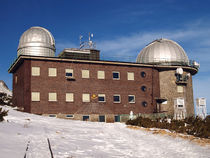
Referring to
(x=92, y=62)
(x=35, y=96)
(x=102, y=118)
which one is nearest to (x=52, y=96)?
(x=35, y=96)

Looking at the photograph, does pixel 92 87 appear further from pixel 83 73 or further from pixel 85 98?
pixel 83 73

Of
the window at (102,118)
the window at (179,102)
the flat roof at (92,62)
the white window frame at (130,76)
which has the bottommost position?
the window at (102,118)

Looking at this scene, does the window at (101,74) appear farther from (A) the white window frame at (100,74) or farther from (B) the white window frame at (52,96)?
(B) the white window frame at (52,96)

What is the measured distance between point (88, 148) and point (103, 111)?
87.0ft

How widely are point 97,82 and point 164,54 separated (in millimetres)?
12548

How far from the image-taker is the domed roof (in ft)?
139

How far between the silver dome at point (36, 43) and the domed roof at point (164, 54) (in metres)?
15.2

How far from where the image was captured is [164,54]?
42.6 meters

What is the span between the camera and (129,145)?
39.7ft

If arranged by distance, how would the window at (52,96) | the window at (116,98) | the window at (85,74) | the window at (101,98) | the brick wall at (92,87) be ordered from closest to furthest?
the brick wall at (92,87)
the window at (52,96)
the window at (85,74)
the window at (101,98)
the window at (116,98)

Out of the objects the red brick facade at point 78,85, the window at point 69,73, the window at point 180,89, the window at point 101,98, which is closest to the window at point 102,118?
the red brick facade at point 78,85

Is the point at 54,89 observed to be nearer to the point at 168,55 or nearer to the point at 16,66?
the point at 16,66

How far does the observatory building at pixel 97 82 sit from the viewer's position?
114ft

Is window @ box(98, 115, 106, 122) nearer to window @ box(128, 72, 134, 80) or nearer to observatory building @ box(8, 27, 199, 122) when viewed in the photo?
observatory building @ box(8, 27, 199, 122)
